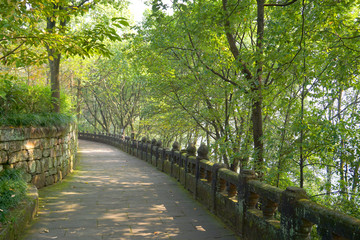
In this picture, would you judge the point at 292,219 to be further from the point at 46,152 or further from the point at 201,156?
the point at 46,152

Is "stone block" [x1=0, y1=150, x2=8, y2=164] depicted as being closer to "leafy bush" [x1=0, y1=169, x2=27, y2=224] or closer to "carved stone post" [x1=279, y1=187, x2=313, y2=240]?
"leafy bush" [x1=0, y1=169, x2=27, y2=224]

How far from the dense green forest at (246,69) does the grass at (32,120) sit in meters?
0.37

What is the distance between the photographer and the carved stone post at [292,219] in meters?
3.57

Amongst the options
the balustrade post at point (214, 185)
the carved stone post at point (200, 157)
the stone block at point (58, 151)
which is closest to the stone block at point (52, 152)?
the stone block at point (58, 151)

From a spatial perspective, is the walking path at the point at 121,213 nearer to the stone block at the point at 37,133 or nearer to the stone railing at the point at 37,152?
the stone railing at the point at 37,152

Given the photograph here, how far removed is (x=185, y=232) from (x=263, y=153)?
3.36 m

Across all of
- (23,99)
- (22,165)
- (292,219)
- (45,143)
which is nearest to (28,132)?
(22,165)

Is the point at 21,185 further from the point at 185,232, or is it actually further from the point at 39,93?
the point at 39,93

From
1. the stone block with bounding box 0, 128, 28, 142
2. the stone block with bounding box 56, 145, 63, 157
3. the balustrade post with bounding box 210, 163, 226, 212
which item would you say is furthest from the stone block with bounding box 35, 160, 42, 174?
the balustrade post with bounding box 210, 163, 226, 212

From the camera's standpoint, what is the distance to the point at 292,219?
3711 mm

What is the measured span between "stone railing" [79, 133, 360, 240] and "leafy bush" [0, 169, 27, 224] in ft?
12.6

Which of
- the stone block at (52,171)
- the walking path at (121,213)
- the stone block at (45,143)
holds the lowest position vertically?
the walking path at (121,213)

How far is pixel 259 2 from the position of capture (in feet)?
26.6

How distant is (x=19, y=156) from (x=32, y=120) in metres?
1.24
